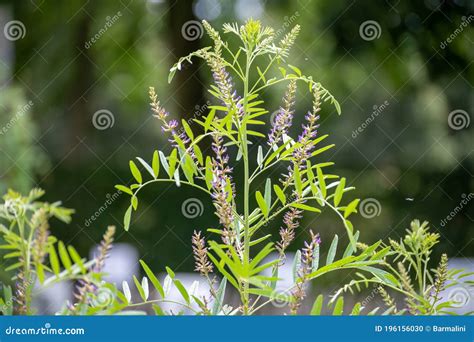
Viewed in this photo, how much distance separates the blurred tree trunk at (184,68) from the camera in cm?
439

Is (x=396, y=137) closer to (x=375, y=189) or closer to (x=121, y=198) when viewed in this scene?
(x=375, y=189)

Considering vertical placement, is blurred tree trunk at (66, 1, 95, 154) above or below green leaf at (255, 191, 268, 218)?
below

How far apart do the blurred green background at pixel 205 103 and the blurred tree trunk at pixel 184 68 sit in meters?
0.01

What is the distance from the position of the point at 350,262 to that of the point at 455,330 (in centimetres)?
17

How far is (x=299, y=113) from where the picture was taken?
15.4 feet

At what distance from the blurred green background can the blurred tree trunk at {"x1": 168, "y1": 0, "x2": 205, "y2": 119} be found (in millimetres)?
12

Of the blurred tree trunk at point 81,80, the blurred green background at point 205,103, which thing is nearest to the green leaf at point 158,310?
the blurred green background at point 205,103

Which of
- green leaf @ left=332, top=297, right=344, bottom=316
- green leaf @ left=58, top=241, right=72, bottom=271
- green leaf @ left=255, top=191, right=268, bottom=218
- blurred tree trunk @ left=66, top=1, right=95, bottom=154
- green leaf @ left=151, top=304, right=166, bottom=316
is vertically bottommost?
blurred tree trunk @ left=66, top=1, right=95, bottom=154

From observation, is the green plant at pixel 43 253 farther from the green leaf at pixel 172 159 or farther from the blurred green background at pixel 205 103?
the blurred green background at pixel 205 103

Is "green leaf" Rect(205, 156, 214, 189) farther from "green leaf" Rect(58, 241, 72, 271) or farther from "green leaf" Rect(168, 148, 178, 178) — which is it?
"green leaf" Rect(58, 241, 72, 271)

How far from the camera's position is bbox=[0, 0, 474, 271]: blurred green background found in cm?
391

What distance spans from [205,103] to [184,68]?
1.73ft

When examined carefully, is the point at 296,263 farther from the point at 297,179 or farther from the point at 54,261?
the point at 54,261

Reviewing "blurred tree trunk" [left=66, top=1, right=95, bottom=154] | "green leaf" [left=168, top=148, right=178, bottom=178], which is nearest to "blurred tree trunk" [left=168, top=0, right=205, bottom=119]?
"blurred tree trunk" [left=66, top=1, right=95, bottom=154]
